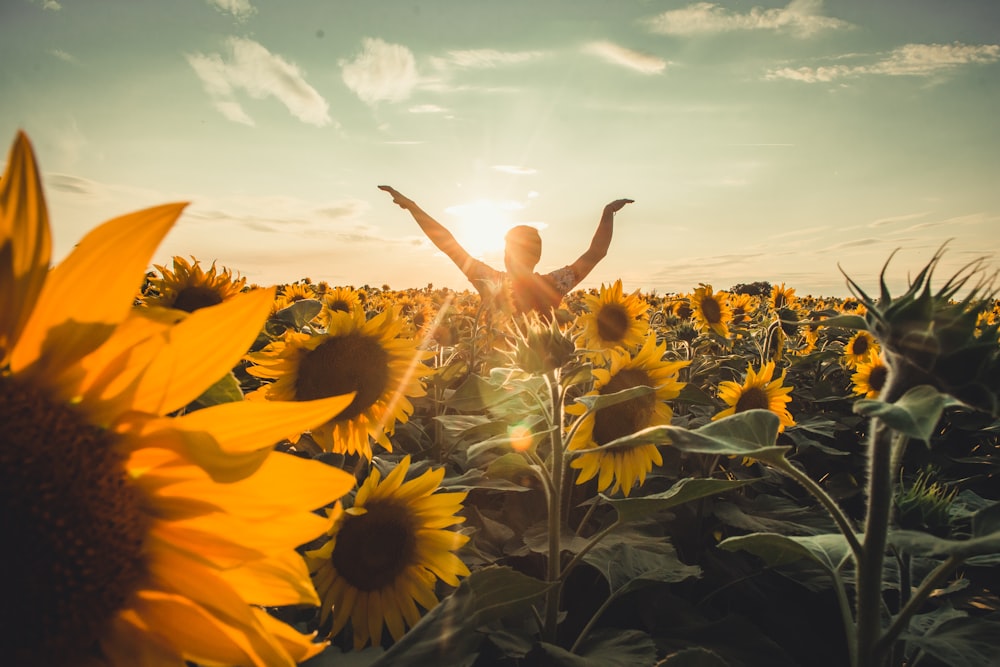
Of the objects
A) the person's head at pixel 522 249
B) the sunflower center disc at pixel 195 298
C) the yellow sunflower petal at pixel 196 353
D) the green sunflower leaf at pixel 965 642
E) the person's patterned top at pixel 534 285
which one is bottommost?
the green sunflower leaf at pixel 965 642

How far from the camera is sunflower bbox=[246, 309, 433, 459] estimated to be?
7.72ft

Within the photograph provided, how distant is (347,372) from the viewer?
2422mm

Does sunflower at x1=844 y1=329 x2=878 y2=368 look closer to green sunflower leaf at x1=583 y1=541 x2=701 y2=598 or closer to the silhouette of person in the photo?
the silhouette of person

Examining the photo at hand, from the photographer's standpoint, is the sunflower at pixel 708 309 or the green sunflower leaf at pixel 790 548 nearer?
the green sunflower leaf at pixel 790 548

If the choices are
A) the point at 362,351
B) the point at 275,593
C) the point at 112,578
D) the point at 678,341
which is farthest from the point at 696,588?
the point at 678,341

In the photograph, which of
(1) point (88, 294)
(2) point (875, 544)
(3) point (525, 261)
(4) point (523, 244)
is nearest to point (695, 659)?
(2) point (875, 544)

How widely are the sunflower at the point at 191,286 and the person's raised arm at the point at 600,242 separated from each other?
663 cm

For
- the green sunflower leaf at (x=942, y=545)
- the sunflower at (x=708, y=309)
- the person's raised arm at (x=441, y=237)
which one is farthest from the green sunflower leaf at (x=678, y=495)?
the person's raised arm at (x=441, y=237)

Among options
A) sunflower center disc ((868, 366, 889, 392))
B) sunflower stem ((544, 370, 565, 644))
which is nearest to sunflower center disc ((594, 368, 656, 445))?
sunflower stem ((544, 370, 565, 644))

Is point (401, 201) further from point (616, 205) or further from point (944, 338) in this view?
point (944, 338)

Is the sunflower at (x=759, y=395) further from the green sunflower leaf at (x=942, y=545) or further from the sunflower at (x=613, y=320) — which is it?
the green sunflower leaf at (x=942, y=545)

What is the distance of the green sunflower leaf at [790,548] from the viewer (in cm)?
124

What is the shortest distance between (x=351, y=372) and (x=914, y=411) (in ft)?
6.72

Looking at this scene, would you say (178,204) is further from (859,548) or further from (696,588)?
(696,588)
